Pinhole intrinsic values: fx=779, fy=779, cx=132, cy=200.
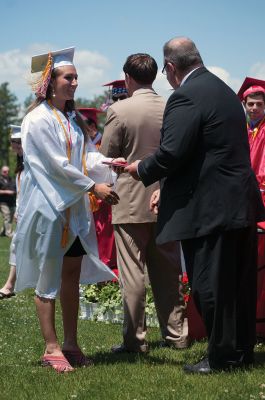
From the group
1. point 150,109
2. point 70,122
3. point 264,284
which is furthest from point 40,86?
point 264,284

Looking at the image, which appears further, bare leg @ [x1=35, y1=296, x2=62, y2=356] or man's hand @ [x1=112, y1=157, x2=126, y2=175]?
man's hand @ [x1=112, y1=157, x2=126, y2=175]

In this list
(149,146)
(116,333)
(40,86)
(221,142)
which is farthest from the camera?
(116,333)

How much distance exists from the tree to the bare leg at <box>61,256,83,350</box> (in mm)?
116136

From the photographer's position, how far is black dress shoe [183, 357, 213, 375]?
5.16 meters

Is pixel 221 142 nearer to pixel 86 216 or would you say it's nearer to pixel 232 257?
pixel 232 257

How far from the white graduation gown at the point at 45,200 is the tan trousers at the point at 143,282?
26.7 inches

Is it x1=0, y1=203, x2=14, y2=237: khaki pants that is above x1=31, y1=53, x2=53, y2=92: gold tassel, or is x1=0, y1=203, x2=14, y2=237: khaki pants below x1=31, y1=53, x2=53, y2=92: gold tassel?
below

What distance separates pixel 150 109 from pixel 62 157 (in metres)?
1.06

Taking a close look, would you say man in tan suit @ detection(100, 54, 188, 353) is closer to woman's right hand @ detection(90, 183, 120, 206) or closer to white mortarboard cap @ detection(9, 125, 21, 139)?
woman's right hand @ detection(90, 183, 120, 206)

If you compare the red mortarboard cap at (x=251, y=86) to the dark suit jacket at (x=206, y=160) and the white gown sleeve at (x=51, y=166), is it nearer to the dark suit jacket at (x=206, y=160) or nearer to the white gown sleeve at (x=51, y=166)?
the dark suit jacket at (x=206, y=160)

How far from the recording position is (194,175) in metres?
5.02

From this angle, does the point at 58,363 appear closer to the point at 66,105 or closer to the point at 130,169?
the point at 130,169

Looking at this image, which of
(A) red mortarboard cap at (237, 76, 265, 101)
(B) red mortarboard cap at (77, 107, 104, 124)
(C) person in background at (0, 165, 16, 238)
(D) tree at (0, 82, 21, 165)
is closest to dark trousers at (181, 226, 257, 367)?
(A) red mortarboard cap at (237, 76, 265, 101)

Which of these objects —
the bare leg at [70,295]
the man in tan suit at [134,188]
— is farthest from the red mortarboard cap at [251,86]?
the bare leg at [70,295]
